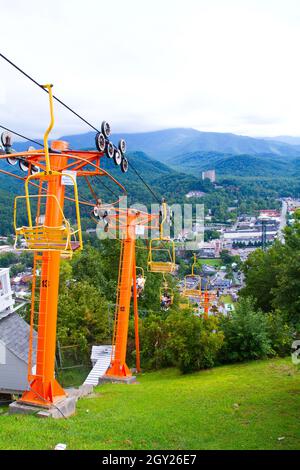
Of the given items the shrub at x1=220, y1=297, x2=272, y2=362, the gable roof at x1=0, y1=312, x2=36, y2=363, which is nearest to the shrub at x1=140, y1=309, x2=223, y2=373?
the shrub at x1=220, y1=297, x2=272, y2=362

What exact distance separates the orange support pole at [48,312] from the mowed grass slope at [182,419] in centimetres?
71

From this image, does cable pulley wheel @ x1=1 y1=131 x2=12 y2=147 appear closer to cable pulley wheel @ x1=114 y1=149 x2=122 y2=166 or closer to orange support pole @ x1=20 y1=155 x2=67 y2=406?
orange support pole @ x1=20 y1=155 x2=67 y2=406

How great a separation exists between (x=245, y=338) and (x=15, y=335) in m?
10.4

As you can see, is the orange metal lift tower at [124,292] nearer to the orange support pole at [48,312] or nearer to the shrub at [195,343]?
the shrub at [195,343]

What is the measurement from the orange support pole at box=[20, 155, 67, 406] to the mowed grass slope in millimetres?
707

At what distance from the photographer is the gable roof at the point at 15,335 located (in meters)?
19.1

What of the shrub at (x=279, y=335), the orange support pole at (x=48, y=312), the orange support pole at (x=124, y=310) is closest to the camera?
the orange support pole at (x=48, y=312)

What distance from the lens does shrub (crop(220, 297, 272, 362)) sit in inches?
701

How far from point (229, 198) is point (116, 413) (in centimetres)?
15868

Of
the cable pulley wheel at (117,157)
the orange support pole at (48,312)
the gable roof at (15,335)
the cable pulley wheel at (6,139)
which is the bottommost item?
the gable roof at (15,335)

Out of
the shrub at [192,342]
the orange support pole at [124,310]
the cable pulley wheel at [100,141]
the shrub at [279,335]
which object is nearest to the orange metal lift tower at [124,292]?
the orange support pole at [124,310]

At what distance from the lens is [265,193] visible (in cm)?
17612

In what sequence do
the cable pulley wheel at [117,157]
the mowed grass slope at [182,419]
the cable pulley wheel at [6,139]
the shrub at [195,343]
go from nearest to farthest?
the mowed grass slope at [182,419] < the cable pulley wheel at [6,139] < the cable pulley wheel at [117,157] < the shrub at [195,343]
